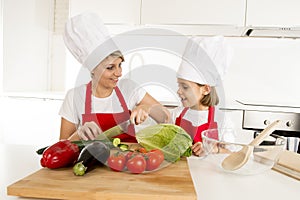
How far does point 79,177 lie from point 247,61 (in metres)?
1.91

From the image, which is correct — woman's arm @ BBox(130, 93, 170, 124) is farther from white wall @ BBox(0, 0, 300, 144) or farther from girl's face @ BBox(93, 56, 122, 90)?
white wall @ BBox(0, 0, 300, 144)

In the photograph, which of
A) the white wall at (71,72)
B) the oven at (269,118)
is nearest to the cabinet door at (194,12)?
the white wall at (71,72)

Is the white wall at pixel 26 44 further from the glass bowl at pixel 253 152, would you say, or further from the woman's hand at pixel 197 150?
the glass bowl at pixel 253 152

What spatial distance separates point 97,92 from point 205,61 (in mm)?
472

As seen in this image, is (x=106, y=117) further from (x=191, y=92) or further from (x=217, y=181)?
(x=217, y=181)

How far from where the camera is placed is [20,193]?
61 cm

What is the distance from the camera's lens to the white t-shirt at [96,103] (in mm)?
1418

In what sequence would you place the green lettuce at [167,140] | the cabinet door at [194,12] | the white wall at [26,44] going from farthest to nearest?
the white wall at [26,44], the cabinet door at [194,12], the green lettuce at [167,140]

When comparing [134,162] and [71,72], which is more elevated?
[71,72]

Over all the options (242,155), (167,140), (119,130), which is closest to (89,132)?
(119,130)

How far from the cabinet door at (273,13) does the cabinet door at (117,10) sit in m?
0.71

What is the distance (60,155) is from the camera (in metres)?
0.76

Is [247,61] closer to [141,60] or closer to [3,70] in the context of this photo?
[141,60]

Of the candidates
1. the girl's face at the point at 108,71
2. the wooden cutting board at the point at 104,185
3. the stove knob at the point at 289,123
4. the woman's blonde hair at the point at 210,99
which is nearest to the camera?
the wooden cutting board at the point at 104,185
